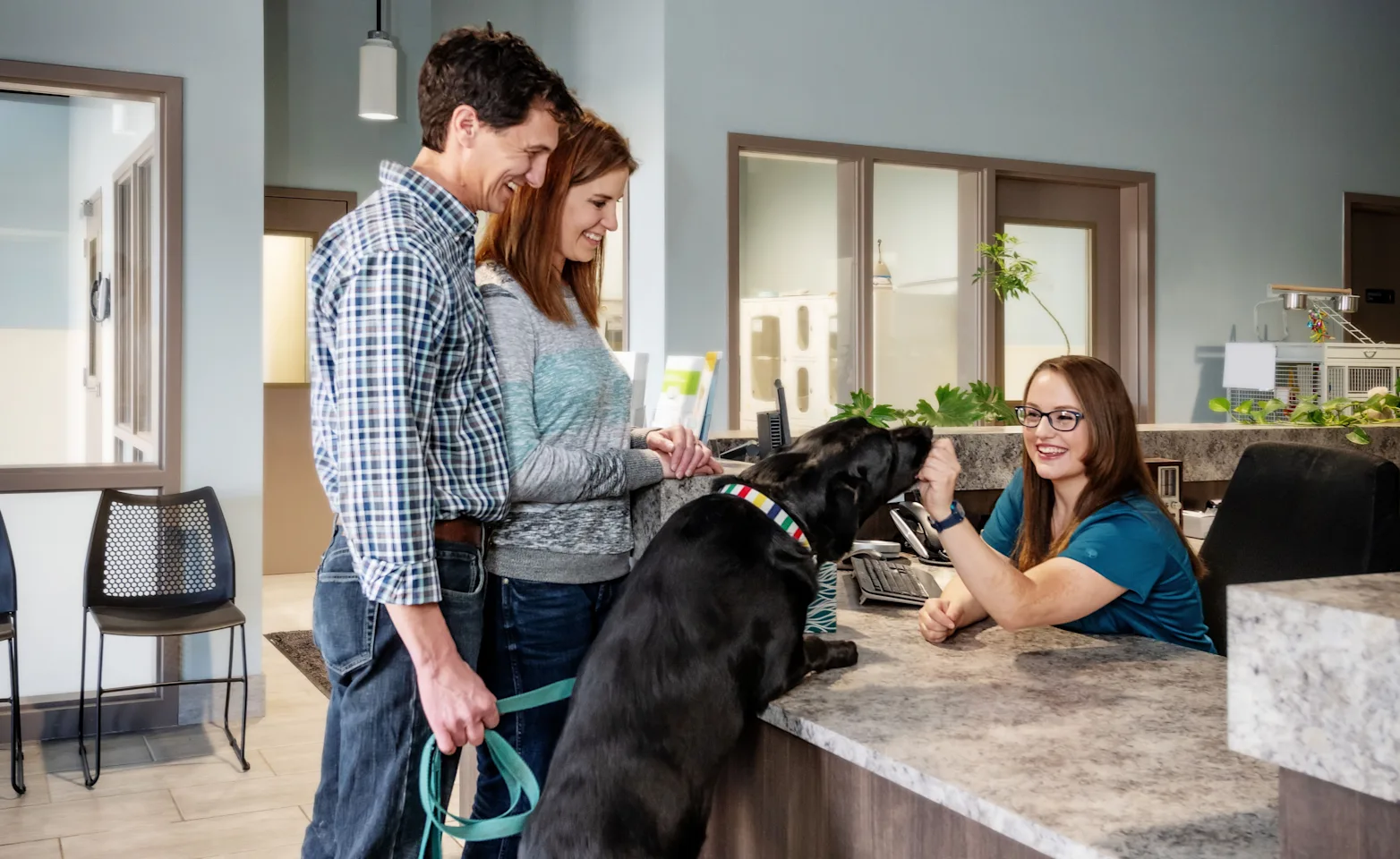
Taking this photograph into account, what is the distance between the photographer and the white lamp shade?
5926 millimetres

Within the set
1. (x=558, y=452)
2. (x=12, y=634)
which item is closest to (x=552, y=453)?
(x=558, y=452)

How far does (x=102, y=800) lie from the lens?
3.43 meters

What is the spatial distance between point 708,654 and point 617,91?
4.46 m

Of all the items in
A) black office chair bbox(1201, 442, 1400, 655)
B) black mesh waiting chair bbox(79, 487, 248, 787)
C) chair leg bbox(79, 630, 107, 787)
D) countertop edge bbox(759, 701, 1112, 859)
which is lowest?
chair leg bbox(79, 630, 107, 787)

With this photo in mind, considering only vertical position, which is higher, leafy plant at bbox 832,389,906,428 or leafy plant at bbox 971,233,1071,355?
leafy plant at bbox 971,233,1071,355

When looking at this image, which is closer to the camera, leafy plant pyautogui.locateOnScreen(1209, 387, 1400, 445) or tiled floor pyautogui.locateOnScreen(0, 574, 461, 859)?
tiled floor pyautogui.locateOnScreen(0, 574, 461, 859)

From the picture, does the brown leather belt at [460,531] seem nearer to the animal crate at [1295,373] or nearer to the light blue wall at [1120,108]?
the light blue wall at [1120,108]

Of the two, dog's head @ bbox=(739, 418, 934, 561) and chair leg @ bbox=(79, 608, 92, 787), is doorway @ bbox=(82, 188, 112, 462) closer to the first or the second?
chair leg @ bbox=(79, 608, 92, 787)

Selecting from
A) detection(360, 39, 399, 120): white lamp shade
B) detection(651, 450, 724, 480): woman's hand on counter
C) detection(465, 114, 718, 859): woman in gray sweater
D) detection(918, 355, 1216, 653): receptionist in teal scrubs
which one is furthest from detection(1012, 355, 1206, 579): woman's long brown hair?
detection(360, 39, 399, 120): white lamp shade

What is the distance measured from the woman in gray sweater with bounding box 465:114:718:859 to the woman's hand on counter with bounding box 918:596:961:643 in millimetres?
458

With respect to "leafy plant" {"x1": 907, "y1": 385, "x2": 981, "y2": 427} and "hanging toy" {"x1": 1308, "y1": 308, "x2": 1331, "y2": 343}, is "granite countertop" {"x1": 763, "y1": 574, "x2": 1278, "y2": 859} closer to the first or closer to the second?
"leafy plant" {"x1": 907, "y1": 385, "x2": 981, "y2": 427}

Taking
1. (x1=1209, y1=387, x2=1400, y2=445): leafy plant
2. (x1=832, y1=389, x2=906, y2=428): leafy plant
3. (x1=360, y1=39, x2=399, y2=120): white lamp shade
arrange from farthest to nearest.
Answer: (x1=360, y1=39, x2=399, y2=120): white lamp shade → (x1=1209, y1=387, x2=1400, y2=445): leafy plant → (x1=832, y1=389, x2=906, y2=428): leafy plant

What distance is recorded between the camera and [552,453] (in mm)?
1466

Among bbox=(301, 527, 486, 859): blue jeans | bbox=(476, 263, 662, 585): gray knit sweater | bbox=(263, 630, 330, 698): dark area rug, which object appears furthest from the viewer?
bbox=(263, 630, 330, 698): dark area rug
